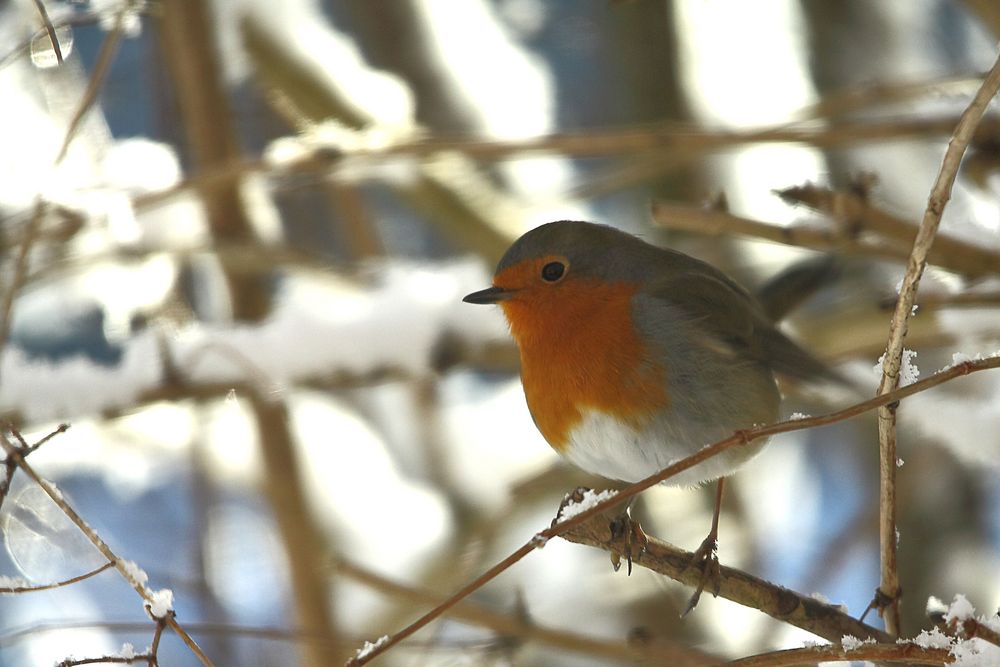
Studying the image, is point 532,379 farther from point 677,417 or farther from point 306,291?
point 306,291

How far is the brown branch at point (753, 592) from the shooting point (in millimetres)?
1527

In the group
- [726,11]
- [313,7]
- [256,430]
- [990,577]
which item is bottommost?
[256,430]

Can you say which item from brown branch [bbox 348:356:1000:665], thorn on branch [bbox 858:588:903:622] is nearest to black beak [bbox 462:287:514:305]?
brown branch [bbox 348:356:1000:665]

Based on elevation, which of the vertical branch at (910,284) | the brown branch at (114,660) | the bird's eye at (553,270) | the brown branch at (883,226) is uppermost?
the brown branch at (883,226)

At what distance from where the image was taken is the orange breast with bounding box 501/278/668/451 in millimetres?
2225

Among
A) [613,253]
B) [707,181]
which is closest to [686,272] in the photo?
[613,253]

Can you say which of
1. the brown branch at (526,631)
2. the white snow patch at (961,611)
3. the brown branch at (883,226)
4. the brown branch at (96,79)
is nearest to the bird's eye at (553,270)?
the brown branch at (883,226)

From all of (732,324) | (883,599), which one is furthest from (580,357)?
(883,599)

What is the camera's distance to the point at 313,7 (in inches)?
189

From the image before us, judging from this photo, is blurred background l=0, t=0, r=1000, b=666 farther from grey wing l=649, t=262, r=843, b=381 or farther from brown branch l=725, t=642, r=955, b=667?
brown branch l=725, t=642, r=955, b=667

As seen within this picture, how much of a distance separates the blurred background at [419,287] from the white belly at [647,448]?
1.16 ft

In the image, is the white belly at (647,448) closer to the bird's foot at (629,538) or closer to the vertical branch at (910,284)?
the bird's foot at (629,538)

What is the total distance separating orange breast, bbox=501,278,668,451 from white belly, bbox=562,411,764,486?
0.08 ft

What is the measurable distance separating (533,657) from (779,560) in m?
1.12
